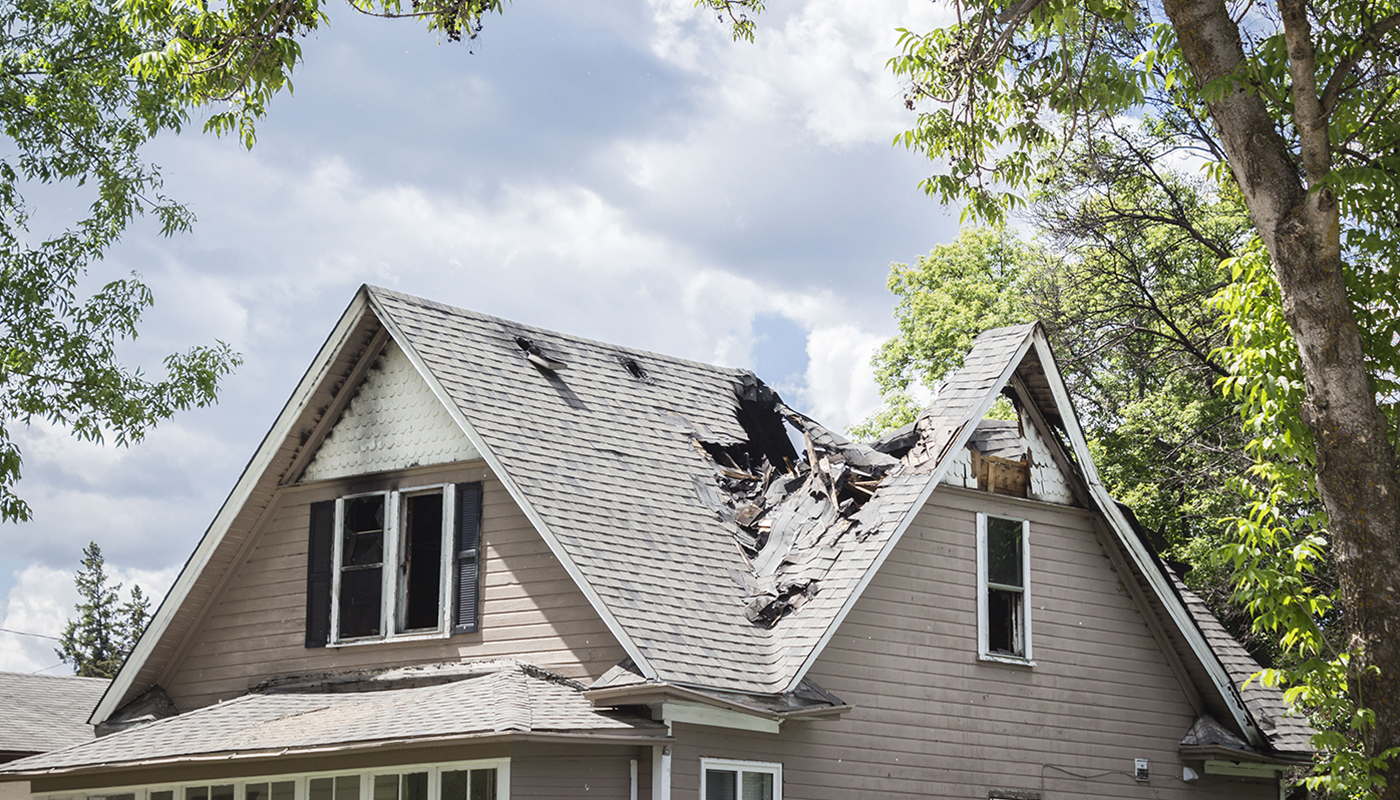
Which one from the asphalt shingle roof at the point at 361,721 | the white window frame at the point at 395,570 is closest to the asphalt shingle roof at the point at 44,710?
the asphalt shingle roof at the point at 361,721

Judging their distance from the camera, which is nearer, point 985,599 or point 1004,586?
point 985,599

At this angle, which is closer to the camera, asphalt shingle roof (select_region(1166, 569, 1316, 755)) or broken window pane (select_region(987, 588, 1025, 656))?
broken window pane (select_region(987, 588, 1025, 656))

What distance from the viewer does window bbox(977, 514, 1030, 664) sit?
49.8 ft

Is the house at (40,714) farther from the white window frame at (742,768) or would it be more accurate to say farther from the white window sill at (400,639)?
the white window frame at (742,768)

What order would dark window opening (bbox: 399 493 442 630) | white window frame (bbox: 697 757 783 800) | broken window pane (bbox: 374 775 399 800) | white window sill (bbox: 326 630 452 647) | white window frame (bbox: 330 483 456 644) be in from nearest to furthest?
white window frame (bbox: 697 757 783 800)
broken window pane (bbox: 374 775 399 800)
white window sill (bbox: 326 630 452 647)
white window frame (bbox: 330 483 456 644)
dark window opening (bbox: 399 493 442 630)

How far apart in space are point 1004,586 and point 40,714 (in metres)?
14.9

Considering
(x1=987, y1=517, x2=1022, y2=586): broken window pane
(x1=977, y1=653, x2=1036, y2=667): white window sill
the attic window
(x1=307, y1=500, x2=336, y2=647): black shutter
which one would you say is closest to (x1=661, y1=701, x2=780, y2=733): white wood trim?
(x1=977, y1=653, x2=1036, y2=667): white window sill

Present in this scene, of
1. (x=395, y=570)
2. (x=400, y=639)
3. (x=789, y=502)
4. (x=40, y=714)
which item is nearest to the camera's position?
(x=400, y=639)

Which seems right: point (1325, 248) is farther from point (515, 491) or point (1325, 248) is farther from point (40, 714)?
point (40, 714)

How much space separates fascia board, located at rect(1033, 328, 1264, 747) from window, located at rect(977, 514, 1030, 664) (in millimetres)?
1008

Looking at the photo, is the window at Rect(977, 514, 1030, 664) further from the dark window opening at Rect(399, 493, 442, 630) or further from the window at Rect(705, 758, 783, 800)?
the dark window opening at Rect(399, 493, 442, 630)

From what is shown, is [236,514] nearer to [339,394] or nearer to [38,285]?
[339,394]

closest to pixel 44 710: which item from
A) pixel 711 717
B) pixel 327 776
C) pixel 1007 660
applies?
pixel 327 776

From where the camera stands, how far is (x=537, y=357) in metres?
16.1
